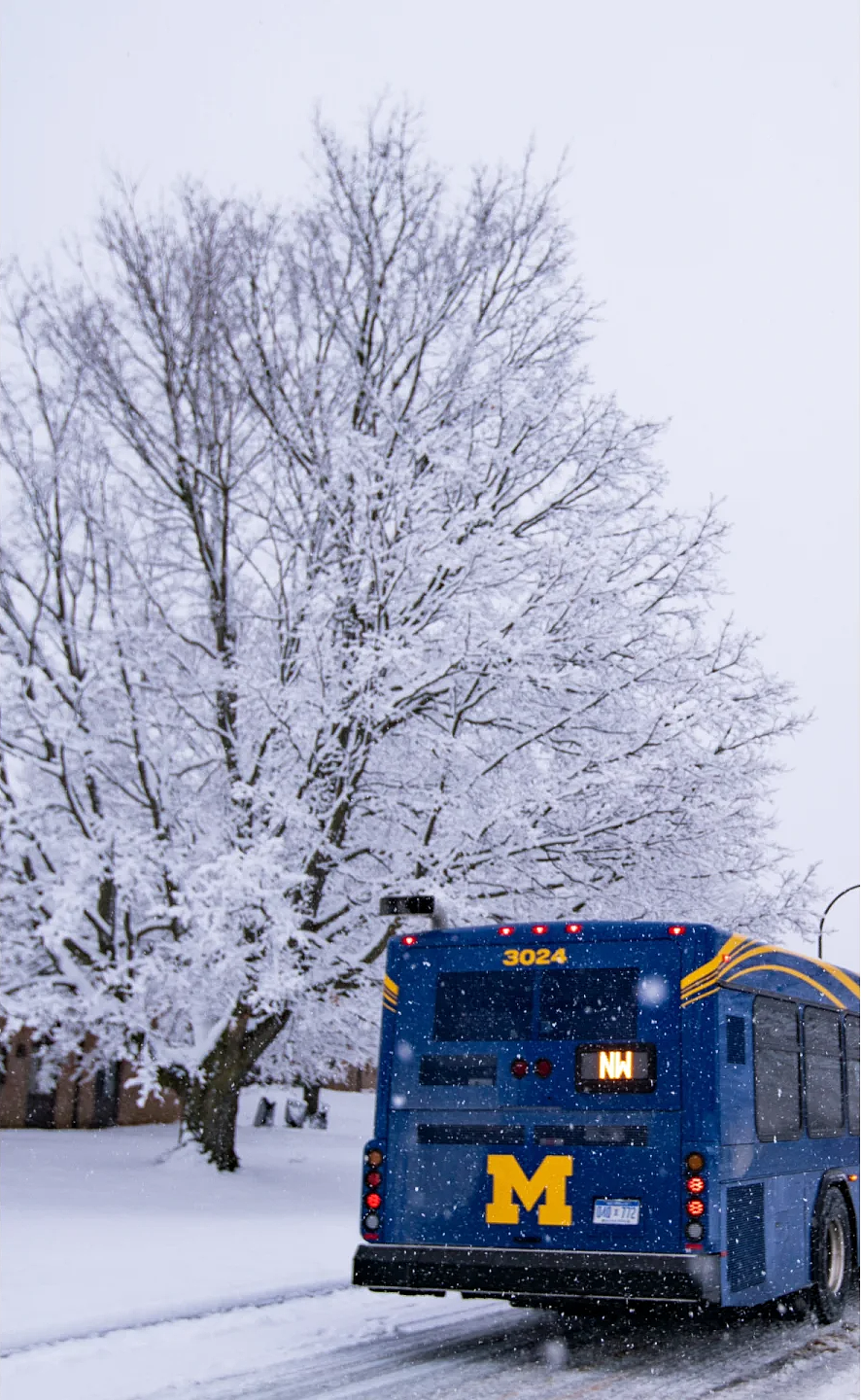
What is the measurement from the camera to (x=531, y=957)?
916 centimetres

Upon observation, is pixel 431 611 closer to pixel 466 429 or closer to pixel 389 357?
pixel 466 429

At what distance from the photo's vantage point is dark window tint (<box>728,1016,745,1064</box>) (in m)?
8.75

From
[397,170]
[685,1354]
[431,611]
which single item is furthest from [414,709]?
[685,1354]

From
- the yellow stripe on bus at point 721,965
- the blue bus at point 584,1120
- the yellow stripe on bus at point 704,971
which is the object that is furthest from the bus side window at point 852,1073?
the yellow stripe on bus at point 704,971

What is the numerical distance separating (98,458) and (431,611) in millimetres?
4945

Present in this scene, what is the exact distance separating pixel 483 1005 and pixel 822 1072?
316 centimetres

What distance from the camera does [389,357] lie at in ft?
60.5

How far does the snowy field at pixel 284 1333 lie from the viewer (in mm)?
7758

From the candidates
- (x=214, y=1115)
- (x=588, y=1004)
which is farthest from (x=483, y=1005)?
(x=214, y=1115)

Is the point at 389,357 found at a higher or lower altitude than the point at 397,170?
lower

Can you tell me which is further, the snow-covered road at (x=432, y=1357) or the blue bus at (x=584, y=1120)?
the blue bus at (x=584, y=1120)

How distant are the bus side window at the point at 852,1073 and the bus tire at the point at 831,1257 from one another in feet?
2.43

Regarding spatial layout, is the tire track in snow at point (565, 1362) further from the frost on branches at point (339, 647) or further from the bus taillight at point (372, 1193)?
→ the frost on branches at point (339, 647)

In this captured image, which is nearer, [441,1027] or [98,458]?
[441,1027]
